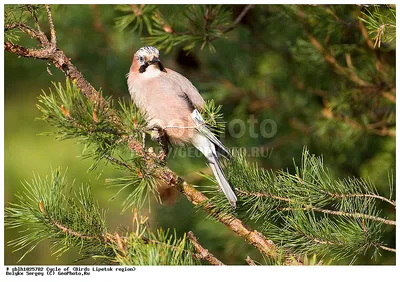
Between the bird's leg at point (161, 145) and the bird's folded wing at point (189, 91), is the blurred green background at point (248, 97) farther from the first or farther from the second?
the bird's leg at point (161, 145)

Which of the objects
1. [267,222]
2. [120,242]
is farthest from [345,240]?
[120,242]

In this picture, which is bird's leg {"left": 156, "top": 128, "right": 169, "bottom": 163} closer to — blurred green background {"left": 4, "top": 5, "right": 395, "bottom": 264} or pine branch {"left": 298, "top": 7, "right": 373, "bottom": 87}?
blurred green background {"left": 4, "top": 5, "right": 395, "bottom": 264}

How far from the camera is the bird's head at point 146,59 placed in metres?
2.27

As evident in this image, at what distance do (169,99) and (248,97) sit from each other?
105 centimetres

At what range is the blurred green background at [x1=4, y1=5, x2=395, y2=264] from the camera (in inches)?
116

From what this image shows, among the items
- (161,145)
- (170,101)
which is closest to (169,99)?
(170,101)

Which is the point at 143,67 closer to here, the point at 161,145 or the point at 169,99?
the point at 169,99

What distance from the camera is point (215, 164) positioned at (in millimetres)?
1994

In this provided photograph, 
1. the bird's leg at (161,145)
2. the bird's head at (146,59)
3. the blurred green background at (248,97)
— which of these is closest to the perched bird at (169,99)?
the bird's head at (146,59)

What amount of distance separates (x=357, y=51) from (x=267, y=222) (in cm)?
150

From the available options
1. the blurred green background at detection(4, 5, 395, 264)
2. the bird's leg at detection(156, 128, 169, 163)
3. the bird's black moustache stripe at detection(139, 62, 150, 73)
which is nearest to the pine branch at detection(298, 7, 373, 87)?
the blurred green background at detection(4, 5, 395, 264)

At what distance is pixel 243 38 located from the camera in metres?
3.27

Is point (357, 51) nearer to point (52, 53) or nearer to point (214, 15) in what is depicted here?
point (214, 15)

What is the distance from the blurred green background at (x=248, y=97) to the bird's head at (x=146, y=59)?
0.76 metres
